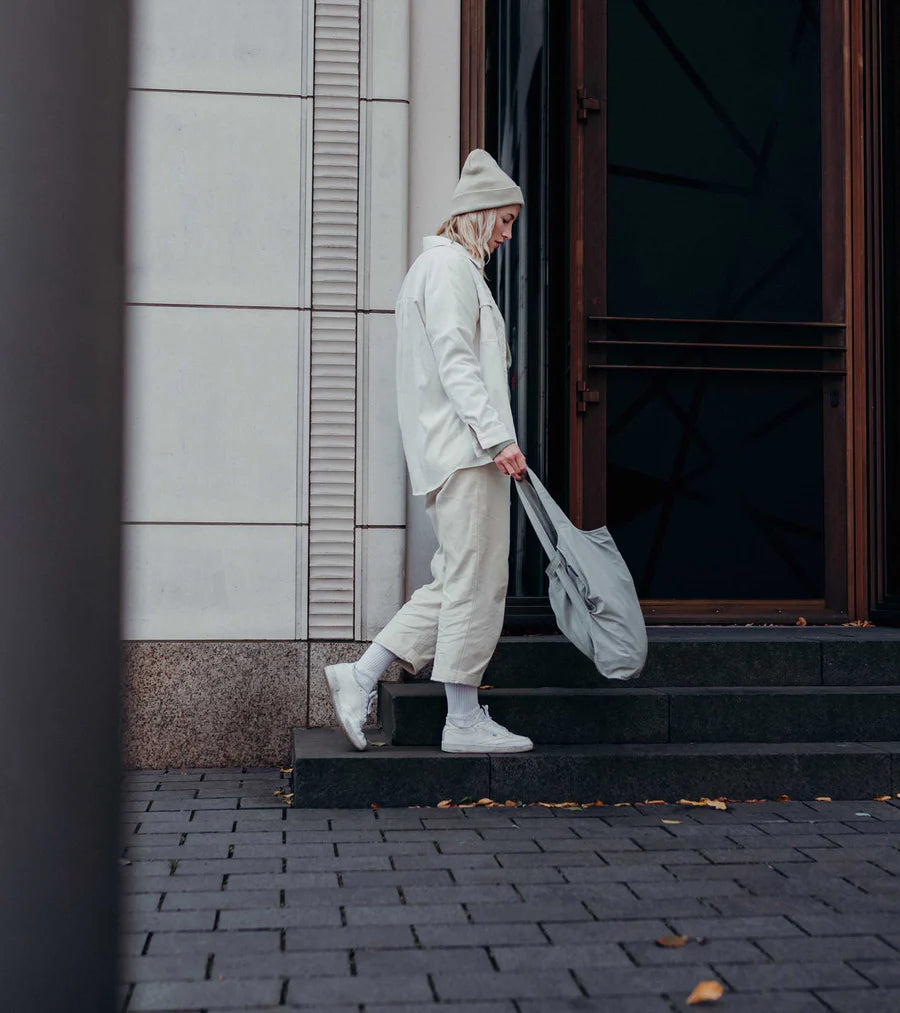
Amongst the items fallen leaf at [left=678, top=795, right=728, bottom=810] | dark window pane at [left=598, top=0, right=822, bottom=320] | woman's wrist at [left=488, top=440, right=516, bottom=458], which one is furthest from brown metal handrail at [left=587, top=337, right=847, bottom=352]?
fallen leaf at [left=678, top=795, right=728, bottom=810]

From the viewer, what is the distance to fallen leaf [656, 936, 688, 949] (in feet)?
10.4

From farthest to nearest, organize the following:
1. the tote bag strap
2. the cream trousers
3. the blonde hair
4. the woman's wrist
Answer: the blonde hair
the tote bag strap
the cream trousers
the woman's wrist

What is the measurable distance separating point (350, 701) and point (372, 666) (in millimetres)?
173

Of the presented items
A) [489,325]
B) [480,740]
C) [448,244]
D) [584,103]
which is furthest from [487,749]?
[584,103]

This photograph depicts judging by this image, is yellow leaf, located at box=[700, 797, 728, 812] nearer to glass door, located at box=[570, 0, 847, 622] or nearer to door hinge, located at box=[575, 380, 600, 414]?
glass door, located at box=[570, 0, 847, 622]

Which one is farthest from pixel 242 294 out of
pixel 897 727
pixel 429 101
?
pixel 897 727

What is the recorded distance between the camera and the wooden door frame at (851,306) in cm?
691

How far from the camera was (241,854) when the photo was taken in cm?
412

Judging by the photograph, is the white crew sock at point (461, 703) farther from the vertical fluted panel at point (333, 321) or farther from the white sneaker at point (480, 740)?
the vertical fluted panel at point (333, 321)

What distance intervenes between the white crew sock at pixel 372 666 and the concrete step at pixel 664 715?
0.21 meters

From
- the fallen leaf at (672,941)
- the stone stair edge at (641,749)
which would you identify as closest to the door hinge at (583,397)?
the stone stair edge at (641,749)

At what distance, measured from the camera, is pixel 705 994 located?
2.79 m

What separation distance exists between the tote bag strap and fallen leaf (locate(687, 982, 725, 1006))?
2.42 m

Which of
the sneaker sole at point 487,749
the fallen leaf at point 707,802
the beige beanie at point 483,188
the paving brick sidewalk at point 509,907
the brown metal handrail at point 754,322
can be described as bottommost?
the paving brick sidewalk at point 509,907
